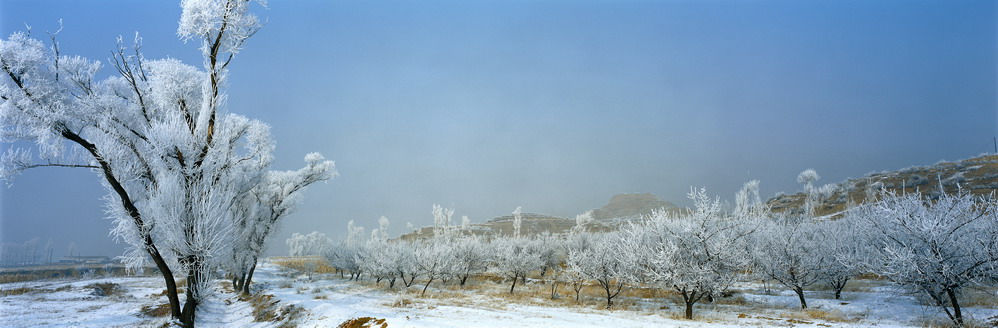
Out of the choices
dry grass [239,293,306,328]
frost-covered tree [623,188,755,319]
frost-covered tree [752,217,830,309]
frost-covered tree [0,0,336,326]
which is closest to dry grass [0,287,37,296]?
dry grass [239,293,306,328]

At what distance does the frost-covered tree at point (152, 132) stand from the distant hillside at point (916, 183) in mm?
64597

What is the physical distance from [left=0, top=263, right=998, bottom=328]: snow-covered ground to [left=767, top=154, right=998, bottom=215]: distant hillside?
45450 mm

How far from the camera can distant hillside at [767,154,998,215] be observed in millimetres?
55906

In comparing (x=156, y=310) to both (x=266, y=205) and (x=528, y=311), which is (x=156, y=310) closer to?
(x=266, y=205)

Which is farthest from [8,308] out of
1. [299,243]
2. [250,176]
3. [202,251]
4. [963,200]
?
[299,243]

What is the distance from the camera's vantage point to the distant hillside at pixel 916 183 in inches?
2201

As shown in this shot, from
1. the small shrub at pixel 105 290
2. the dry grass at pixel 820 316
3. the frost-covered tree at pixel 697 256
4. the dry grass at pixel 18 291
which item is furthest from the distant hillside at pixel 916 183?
the dry grass at pixel 18 291

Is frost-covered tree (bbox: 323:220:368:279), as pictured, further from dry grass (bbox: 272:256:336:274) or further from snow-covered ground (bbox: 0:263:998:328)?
snow-covered ground (bbox: 0:263:998:328)

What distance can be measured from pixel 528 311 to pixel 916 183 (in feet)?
245

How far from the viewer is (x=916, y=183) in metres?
62.6

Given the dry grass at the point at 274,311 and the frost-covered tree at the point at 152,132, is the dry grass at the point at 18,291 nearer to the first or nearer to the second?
the dry grass at the point at 274,311

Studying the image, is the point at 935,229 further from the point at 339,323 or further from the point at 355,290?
the point at 355,290

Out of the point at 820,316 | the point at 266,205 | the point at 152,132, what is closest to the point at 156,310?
the point at 266,205

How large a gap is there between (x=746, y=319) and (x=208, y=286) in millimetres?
16565
